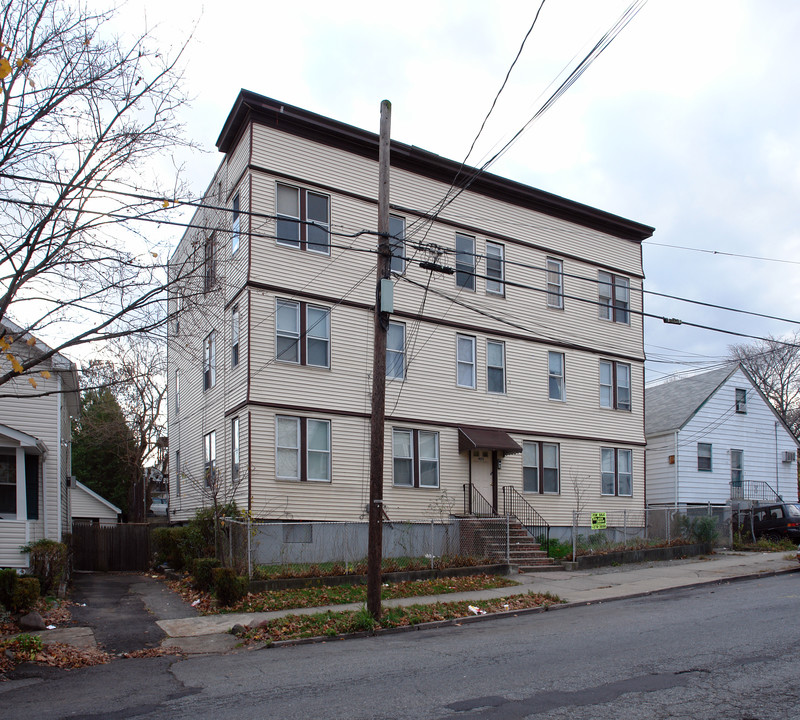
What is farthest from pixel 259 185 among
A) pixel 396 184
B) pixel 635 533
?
pixel 635 533

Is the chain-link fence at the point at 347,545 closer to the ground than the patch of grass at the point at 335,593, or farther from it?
farther from it

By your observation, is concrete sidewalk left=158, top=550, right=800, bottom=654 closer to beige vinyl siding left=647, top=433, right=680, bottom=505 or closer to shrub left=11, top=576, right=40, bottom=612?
shrub left=11, top=576, right=40, bottom=612

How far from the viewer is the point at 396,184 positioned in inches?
860

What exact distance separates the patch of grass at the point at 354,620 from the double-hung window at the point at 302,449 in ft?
20.4

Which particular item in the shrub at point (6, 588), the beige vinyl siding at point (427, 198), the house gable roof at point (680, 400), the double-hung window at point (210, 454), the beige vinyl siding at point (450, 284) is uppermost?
the beige vinyl siding at point (427, 198)

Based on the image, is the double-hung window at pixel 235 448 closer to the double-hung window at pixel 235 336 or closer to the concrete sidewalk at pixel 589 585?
the double-hung window at pixel 235 336

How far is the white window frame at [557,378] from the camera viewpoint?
24.7m

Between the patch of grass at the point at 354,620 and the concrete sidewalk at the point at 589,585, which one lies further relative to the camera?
the concrete sidewalk at the point at 589,585

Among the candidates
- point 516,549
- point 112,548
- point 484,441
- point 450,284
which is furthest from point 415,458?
point 112,548

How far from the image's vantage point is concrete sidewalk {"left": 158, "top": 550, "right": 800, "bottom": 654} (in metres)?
12.3

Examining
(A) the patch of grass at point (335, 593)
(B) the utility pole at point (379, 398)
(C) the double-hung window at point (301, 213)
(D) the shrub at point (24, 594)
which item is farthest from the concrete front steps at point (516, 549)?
(D) the shrub at point (24, 594)

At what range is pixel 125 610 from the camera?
14656 millimetres

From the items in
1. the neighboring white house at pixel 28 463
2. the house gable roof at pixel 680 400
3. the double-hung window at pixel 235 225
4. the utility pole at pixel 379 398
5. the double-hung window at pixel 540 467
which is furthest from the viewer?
the house gable roof at pixel 680 400

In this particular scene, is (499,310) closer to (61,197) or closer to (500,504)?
(500,504)
